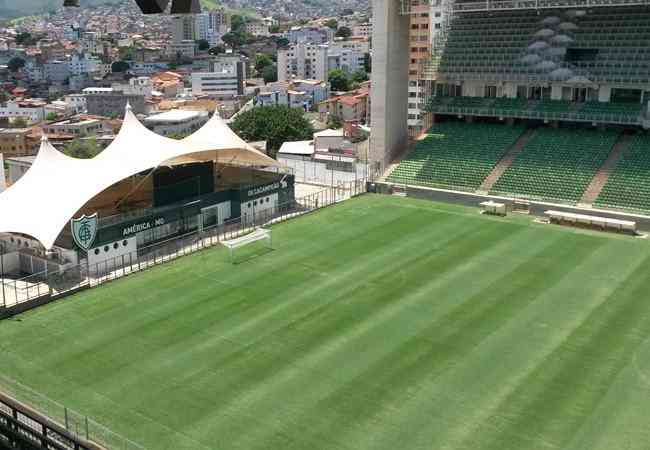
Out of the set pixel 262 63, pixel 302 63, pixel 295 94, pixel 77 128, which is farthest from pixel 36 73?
pixel 77 128

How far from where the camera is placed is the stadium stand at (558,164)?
34.7 m

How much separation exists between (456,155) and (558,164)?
5.56 m

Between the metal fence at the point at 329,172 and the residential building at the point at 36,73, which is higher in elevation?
the residential building at the point at 36,73

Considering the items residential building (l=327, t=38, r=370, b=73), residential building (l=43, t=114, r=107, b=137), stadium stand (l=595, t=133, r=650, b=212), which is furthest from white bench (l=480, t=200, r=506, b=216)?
residential building (l=327, t=38, r=370, b=73)

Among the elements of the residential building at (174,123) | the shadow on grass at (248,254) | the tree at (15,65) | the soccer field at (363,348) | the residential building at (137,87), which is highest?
the tree at (15,65)

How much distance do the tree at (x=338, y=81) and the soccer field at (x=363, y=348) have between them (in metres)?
106

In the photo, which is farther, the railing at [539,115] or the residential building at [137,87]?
the residential building at [137,87]

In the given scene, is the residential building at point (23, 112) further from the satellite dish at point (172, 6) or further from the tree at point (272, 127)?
the satellite dish at point (172, 6)

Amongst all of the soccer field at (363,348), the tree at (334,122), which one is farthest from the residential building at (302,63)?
the soccer field at (363,348)

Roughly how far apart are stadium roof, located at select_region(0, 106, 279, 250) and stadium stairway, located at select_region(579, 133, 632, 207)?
15148 mm

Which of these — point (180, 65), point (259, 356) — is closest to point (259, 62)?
point (180, 65)

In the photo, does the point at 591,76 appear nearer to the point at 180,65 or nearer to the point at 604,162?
the point at 604,162

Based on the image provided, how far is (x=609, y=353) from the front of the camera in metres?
18.1

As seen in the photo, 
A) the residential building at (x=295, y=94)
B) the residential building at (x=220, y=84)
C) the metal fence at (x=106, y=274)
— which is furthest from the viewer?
the residential building at (x=220, y=84)
